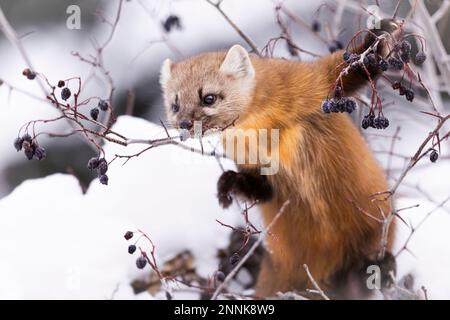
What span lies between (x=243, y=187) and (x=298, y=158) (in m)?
0.37

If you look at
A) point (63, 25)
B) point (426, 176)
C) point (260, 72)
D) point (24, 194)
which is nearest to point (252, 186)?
point (260, 72)

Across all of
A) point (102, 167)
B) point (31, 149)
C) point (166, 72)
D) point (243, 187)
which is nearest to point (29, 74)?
point (31, 149)

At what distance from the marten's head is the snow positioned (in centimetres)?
46

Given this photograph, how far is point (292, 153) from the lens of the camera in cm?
376

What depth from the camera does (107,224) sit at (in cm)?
427

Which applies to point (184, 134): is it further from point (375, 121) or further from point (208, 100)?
point (375, 121)

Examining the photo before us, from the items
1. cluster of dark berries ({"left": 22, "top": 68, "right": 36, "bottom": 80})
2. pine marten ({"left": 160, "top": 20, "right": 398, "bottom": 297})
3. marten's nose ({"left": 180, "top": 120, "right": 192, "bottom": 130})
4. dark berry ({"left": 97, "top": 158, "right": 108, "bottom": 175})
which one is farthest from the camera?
pine marten ({"left": 160, "top": 20, "right": 398, "bottom": 297})

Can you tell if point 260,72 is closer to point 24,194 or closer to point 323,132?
point 323,132

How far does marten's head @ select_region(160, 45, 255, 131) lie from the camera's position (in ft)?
11.4

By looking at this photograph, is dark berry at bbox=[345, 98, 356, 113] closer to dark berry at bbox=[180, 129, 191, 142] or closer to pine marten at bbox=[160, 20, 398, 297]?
pine marten at bbox=[160, 20, 398, 297]

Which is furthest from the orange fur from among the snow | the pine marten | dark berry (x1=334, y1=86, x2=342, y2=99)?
dark berry (x1=334, y1=86, x2=342, y2=99)

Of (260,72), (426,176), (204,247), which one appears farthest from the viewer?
(426,176)

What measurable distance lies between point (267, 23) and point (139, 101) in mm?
1534

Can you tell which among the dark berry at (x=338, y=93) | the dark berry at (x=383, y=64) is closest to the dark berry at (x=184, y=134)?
the dark berry at (x=338, y=93)
